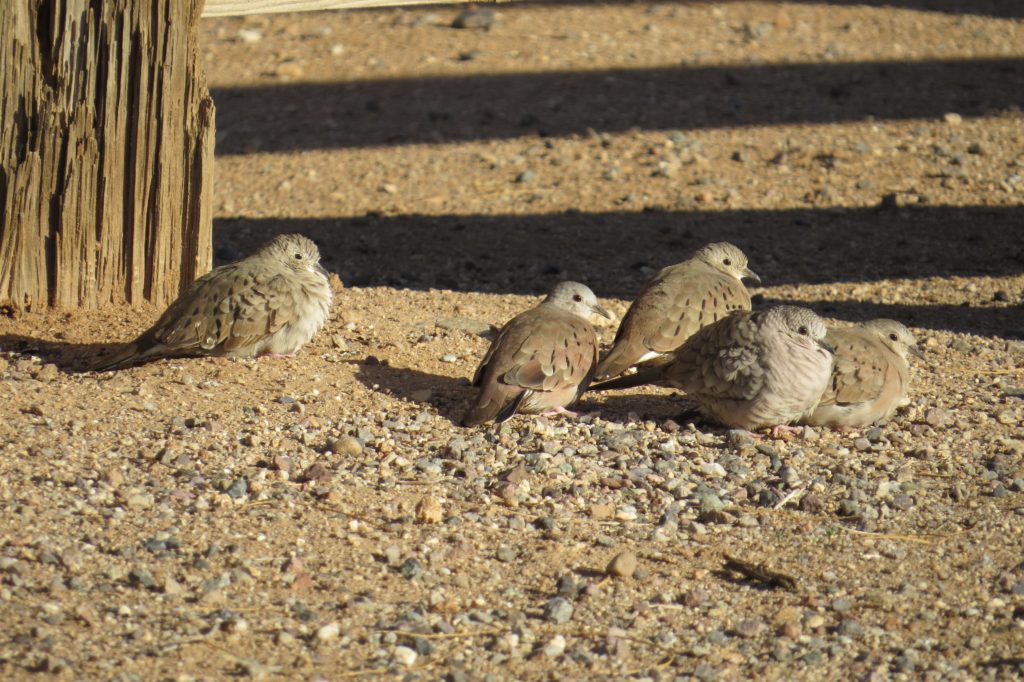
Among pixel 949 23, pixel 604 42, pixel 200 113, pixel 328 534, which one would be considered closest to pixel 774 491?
pixel 328 534

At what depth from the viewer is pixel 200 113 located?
23.4 feet

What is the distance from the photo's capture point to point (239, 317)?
655cm

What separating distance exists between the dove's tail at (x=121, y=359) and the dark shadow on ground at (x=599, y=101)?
5.77 metres

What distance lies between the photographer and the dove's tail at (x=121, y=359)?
6.47m

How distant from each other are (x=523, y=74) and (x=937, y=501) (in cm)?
841

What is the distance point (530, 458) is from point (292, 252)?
79.5 inches

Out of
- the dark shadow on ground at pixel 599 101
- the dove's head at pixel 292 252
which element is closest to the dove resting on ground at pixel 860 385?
the dove's head at pixel 292 252

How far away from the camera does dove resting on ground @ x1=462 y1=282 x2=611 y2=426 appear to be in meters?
6.16

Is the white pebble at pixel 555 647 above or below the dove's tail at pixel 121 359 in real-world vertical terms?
below

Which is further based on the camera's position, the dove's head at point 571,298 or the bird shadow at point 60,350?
the dove's head at point 571,298

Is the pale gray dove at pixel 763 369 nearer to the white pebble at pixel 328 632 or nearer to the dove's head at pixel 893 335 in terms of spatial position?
the dove's head at pixel 893 335

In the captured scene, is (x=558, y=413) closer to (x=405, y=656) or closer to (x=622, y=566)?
(x=622, y=566)

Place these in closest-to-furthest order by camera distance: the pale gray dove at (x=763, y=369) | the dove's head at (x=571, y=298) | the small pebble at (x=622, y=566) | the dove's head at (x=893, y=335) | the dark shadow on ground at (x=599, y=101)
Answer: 1. the small pebble at (x=622, y=566)
2. the pale gray dove at (x=763, y=369)
3. the dove's head at (x=893, y=335)
4. the dove's head at (x=571, y=298)
5. the dark shadow on ground at (x=599, y=101)

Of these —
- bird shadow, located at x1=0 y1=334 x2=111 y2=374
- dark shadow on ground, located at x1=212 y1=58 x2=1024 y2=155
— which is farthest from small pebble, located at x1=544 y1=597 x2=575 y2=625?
dark shadow on ground, located at x1=212 y1=58 x2=1024 y2=155
